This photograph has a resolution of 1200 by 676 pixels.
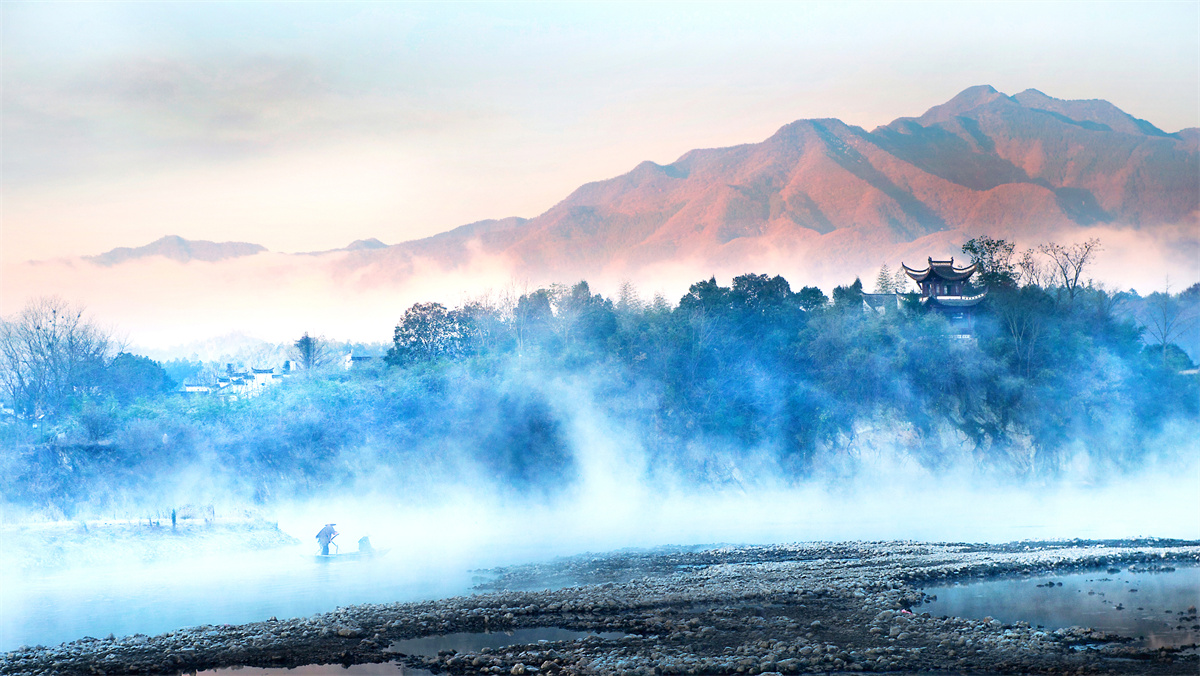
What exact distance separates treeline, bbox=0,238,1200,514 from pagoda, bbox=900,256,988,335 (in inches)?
83.6

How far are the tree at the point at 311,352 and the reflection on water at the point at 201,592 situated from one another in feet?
111

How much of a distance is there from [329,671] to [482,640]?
309 centimetres

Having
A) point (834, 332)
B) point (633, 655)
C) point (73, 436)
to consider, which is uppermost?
point (834, 332)

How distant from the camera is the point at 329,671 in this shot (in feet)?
51.4

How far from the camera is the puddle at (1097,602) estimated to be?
17203mm

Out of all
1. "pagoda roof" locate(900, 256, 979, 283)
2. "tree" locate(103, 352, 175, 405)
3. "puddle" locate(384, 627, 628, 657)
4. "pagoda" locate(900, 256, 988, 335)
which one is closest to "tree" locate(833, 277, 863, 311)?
"pagoda" locate(900, 256, 988, 335)

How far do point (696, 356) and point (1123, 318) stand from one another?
27.2 meters

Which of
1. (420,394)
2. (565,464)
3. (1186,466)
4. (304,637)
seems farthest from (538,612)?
(1186,466)

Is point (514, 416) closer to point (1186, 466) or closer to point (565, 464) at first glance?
point (565, 464)

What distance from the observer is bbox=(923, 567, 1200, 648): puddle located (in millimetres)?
17203

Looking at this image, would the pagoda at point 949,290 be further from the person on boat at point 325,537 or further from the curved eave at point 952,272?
the person on boat at point 325,537

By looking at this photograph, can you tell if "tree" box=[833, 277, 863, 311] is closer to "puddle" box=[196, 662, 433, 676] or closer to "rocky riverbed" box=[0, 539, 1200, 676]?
→ "rocky riverbed" box=[0, 539, 1200, 676]

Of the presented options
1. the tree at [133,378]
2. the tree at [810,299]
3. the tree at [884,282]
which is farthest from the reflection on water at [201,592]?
the tree at [884,282]

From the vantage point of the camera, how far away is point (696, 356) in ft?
159
